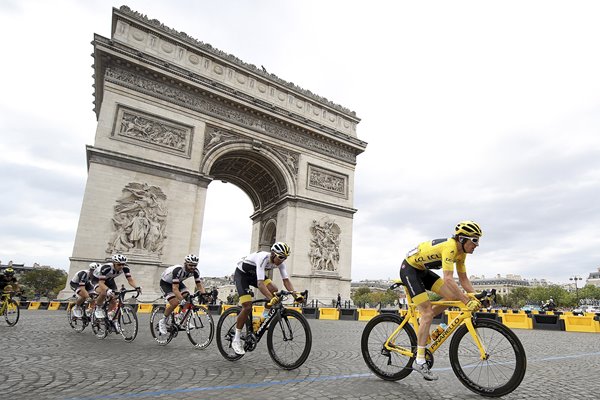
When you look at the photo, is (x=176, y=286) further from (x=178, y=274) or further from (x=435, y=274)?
(x=435, y=274)

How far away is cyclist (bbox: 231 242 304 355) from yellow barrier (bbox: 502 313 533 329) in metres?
12.5

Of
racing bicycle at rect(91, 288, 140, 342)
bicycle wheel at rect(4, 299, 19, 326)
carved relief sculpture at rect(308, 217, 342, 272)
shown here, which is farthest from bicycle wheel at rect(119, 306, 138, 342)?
carved relief sculpture at rect(308, 217, 342, 272)

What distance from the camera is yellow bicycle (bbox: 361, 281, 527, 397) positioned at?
11.0 feet

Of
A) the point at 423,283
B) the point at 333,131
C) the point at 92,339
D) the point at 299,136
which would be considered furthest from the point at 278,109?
the point at 423,283

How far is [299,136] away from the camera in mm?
27906

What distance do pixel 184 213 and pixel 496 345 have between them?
20.1 m

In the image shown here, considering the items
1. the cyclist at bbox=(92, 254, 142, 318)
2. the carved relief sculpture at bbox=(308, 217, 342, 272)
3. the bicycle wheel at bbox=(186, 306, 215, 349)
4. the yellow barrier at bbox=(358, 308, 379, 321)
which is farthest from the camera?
the carved relief sculpture at bbox=(308, 217, 342, 272)

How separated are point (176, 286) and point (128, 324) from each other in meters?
1.42

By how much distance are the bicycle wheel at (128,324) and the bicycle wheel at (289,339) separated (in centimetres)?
347

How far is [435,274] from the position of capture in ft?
14.0

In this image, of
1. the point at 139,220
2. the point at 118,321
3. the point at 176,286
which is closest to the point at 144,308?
the point at 139,220

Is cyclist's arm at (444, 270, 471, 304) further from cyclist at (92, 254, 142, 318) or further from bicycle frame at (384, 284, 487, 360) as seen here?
cyclist at (92, 254, 142, 318)

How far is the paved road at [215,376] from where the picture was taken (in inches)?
135

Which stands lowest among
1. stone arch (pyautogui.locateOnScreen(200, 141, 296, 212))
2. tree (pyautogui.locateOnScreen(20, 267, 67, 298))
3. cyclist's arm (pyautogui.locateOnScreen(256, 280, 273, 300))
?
tree (pyautogui.locateOnScreen(20, 267, 67, 298))
